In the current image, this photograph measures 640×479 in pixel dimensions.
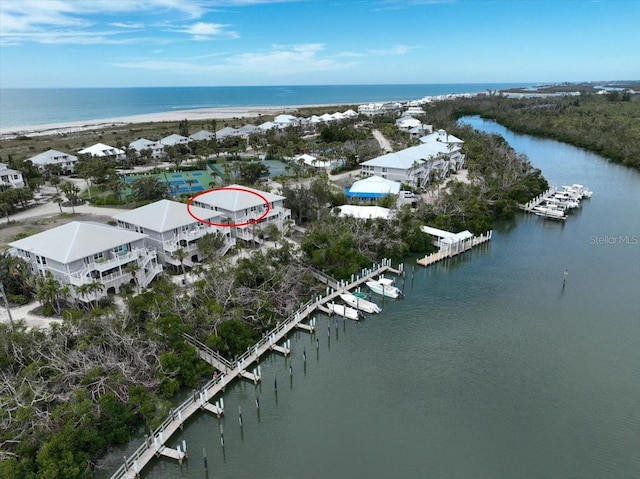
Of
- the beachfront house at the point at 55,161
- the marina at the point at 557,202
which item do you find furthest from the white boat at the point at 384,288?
the beachfront house at the point at 55,161

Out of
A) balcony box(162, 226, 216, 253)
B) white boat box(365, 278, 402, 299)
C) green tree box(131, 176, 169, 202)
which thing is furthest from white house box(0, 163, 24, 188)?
white boat box(365, 278, 402, 299)

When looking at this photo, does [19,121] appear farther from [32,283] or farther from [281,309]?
[281,309]

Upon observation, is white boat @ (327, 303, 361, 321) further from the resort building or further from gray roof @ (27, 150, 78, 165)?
gray roof @ (27, 150, 78, 165)

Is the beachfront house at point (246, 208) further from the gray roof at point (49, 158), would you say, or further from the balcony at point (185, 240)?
the gray roof at point (49, 158)

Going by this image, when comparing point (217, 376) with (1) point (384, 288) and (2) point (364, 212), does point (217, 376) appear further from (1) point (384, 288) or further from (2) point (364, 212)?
(2) point (364, 212)

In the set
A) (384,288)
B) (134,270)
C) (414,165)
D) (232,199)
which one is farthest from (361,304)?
(414,165)

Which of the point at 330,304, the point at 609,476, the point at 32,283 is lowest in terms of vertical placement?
the point at 609,476

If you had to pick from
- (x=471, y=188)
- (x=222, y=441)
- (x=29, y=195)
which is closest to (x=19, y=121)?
(x=29, y=195)
